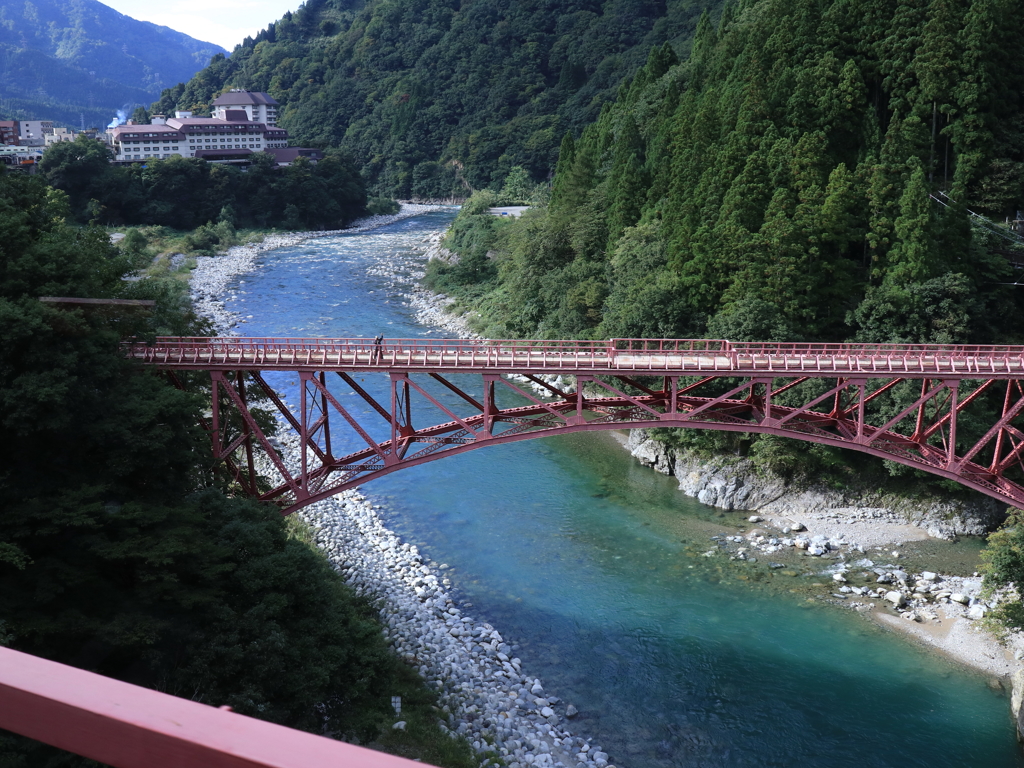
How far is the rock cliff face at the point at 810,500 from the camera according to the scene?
27.5 metres

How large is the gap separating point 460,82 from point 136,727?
121099 millimetres

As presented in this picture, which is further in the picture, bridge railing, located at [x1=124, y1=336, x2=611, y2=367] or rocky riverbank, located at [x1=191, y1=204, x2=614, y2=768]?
bridge railing, located at [x1=124, y1=336, x2=611, y2=367]

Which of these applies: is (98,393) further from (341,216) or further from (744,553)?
(341,216)

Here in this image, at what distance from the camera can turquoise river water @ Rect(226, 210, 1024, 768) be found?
18.7m

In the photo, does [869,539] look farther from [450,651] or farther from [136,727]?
[136,727]

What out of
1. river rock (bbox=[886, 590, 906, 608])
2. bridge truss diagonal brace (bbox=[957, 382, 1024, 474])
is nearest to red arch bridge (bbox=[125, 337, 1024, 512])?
bridge truss diagonal brace (bbox=[957, 382, 1024, 474])

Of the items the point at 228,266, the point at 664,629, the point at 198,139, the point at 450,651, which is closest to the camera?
the point at 450,651

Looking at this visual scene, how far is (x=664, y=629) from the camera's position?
2259cm

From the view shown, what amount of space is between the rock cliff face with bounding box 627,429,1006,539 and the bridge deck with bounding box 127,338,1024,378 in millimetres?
6855

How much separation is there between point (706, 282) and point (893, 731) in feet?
59.7

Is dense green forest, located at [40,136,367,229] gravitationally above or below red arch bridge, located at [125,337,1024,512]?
above

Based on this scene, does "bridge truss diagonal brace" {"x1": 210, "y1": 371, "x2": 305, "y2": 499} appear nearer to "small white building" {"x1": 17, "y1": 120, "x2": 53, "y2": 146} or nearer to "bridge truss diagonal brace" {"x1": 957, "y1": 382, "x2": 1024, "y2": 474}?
"bridge truss diagonal brace" {"x1": 957, "y1": 382, "x2": 1024, "y2": 474}

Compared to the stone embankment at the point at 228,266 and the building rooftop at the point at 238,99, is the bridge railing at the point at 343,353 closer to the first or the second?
the stone embankment at the point at 228,266

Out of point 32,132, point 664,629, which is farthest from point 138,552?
point 32,132
